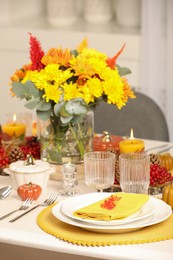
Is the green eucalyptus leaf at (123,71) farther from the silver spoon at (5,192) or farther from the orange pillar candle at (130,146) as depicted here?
the silver spoon at (5,192)

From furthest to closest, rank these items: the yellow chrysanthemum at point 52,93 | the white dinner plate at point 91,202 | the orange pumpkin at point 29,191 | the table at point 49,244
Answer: the yellow chrysanthemum at point 52,93, the orange pumpkin at point 29,191, the white dinner plate at point 91,202, the table at point 49,244

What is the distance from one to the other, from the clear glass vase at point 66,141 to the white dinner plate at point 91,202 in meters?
0.30

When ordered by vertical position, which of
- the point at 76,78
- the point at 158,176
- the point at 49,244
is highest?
the point at 76,78

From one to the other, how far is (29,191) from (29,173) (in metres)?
0.07

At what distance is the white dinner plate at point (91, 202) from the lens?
185cm

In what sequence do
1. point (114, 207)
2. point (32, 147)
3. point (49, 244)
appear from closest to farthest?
point (49, 244) → point (114, 207) → point (32, 147)

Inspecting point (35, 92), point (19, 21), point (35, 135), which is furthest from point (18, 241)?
point (19, 21)

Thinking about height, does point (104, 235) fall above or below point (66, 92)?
below

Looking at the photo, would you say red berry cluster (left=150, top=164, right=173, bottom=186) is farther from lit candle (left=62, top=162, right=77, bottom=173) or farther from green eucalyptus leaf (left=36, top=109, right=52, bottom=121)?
green eucalyptus leaf (left=36, top=109, right=52, bottom=121)

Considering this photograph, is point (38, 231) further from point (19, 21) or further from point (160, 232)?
point (19, 21)

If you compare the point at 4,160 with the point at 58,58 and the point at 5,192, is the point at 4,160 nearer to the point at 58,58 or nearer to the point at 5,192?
Answer: the point at 5,192

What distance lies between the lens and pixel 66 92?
2.24 metres

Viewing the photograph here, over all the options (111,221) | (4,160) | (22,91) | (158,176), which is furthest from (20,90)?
(111,221)

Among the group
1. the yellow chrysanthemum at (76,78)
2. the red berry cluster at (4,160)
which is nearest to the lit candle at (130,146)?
the yellow chrysanthemum at (76,78)
